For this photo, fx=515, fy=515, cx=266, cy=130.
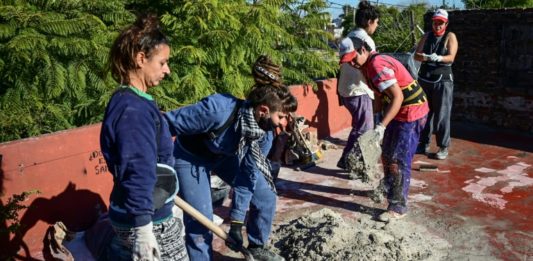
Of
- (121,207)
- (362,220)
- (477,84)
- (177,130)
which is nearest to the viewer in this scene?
(121,207)

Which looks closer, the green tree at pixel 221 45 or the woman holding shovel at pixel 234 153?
the woman holding shovel at pixel 234 153

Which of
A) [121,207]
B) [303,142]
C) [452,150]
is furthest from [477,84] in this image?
[121,207]

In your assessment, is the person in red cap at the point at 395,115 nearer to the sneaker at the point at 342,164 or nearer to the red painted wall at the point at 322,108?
the sneaker at the point at 342,164

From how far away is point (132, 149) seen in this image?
7.38 ft

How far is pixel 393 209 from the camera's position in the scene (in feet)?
15.9

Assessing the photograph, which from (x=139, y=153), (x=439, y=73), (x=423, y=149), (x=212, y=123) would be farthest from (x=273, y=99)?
(x=423, y=149)

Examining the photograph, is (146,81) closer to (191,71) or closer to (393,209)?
(393,209)

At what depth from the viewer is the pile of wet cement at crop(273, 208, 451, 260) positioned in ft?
12.8

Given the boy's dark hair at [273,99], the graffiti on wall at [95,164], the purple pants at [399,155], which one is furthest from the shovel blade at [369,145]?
the graffiti on wall at [95,164]

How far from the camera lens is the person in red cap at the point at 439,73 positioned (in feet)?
22.0

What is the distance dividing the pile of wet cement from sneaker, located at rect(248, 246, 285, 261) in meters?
0.22

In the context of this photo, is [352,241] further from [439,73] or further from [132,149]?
[439,73]

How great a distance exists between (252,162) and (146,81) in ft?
4.10

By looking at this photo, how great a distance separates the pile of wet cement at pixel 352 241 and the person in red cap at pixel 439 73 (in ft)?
8.59
